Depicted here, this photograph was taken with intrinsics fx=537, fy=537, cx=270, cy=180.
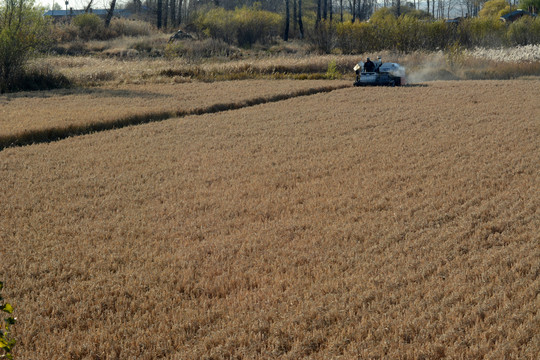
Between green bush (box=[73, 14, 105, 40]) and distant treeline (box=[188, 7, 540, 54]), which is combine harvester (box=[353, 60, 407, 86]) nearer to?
distant treeline (box=[188, 7, 540, 54])

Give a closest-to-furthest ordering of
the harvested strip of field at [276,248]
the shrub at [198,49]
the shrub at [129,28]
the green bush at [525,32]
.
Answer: the harvested strip of field at [276,248] → the green bush at [525,32] → the shrub at [198,49] → the shrub at [129,28]

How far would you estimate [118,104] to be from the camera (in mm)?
18812

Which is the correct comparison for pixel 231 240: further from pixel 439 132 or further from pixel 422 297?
pixel 439 132

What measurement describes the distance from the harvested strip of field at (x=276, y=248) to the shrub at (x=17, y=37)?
44.5ft

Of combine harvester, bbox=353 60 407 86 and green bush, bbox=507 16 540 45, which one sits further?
green bush, bbox=507 16 540 45

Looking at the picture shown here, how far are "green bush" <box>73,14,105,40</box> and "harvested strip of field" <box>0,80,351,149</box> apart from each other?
2617 centimetres

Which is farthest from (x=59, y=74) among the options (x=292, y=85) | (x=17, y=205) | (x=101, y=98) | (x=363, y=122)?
(x=17, y=205)

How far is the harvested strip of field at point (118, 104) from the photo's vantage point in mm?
14370

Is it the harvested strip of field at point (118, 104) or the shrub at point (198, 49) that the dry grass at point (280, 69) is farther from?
the shrub at point (198, 49)

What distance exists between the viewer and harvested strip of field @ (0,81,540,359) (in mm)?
4414

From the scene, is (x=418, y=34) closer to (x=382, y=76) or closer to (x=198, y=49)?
(x=382, y=76)

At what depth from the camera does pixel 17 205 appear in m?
8.22

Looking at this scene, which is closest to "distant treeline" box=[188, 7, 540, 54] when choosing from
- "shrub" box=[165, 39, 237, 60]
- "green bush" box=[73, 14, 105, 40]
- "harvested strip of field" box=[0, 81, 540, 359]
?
"shrub" box=[165, 39, 237, 60]

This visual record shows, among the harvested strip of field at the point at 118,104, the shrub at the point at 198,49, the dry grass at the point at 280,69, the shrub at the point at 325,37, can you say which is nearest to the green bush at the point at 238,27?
the shrub at the point at 198,49
